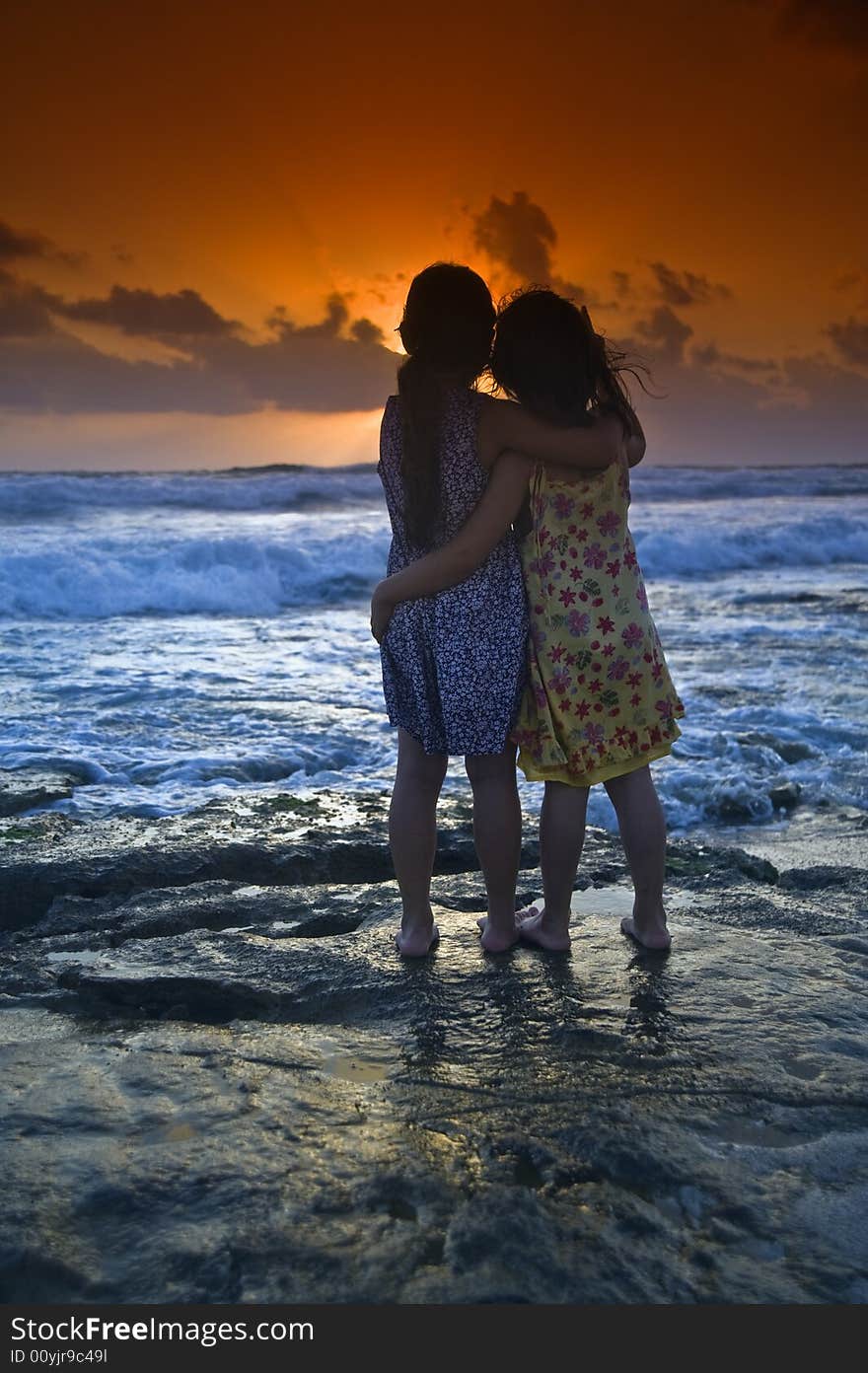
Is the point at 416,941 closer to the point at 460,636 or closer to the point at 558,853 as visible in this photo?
the point at 558,853

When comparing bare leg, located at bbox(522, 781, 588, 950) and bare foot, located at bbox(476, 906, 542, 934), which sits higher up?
bare leg, located at bbox(522, 781, 588, 950)

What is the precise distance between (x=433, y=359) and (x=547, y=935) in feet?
4.71

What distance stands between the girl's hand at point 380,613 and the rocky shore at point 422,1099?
0.81 m

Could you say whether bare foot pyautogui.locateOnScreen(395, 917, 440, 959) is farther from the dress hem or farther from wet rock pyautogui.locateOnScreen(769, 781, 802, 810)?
wet rock pyautogui.locateOnScreen(769, 781, 802, 810)

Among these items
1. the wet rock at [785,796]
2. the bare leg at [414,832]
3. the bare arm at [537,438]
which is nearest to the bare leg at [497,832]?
the bare leg at [414,832]

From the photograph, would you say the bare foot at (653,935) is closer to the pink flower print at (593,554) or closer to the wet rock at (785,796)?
the pink flower print at (593,554)

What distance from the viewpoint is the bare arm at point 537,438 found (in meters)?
2.48

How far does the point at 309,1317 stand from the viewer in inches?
59.6

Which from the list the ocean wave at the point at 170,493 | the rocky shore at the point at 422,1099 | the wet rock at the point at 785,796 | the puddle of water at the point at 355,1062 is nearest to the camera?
the rocky shore at the point at 422,1099

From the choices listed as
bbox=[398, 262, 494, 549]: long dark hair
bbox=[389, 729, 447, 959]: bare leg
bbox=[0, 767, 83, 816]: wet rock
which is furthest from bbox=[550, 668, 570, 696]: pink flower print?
bbox=[0, 767, 83, 816]: wet rock

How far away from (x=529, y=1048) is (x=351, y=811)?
204 cm

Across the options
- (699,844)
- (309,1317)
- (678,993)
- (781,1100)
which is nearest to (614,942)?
(678,993)

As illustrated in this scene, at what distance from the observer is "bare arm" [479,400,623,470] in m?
2.48

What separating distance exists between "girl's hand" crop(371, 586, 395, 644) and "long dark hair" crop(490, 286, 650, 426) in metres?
0.55
